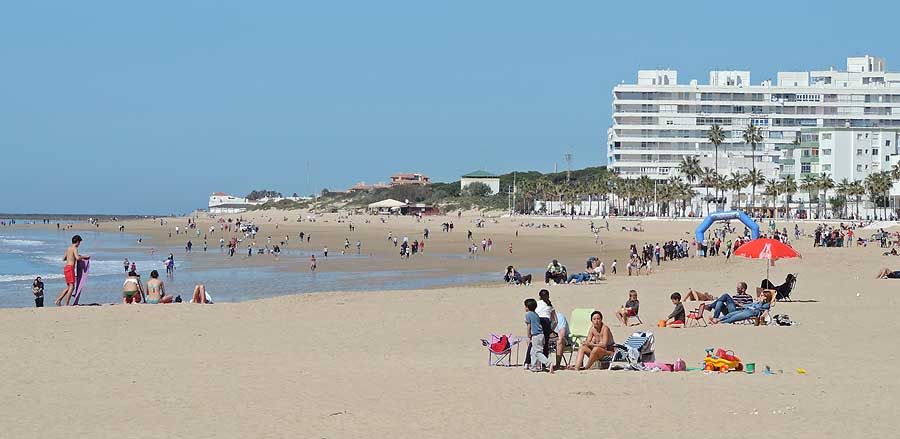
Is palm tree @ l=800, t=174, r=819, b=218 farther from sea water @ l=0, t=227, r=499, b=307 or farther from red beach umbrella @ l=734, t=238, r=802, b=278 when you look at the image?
red beach umbrella @ l=734, t=238, r=802, b=278

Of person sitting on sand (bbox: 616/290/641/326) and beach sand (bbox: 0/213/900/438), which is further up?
person sitting on sand (bbox: 616/290/641/326)

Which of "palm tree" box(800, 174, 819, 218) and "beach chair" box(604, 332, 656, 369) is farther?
"palm tree" box(800, 174, 819, 218)

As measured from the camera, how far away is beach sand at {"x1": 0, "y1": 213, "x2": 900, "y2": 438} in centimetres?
884

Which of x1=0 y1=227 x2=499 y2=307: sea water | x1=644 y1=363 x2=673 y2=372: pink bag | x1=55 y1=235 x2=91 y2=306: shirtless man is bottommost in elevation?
x1=0 y1=227 x2=499 y2=307: sea water

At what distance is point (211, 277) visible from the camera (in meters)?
35.4

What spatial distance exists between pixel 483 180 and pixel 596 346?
142 metres

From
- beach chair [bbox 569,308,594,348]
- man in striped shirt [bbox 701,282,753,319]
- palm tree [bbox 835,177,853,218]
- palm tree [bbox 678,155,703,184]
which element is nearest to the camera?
beach chair [bbox 569,308,594,348]

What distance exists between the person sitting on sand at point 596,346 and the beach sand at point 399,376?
220mm

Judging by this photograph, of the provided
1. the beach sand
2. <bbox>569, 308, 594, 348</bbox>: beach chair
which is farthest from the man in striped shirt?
<bbox>569, 308, 594, 348</bbox>: beach chair

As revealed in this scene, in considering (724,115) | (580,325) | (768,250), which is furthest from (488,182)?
(580,325)

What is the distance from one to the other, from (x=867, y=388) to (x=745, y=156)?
103 m

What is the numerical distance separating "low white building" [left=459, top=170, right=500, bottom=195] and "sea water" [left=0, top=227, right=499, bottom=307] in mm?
100106

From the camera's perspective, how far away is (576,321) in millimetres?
13633

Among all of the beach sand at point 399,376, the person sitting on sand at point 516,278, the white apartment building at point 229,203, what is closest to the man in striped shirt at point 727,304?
the beach sand at point 399,376
